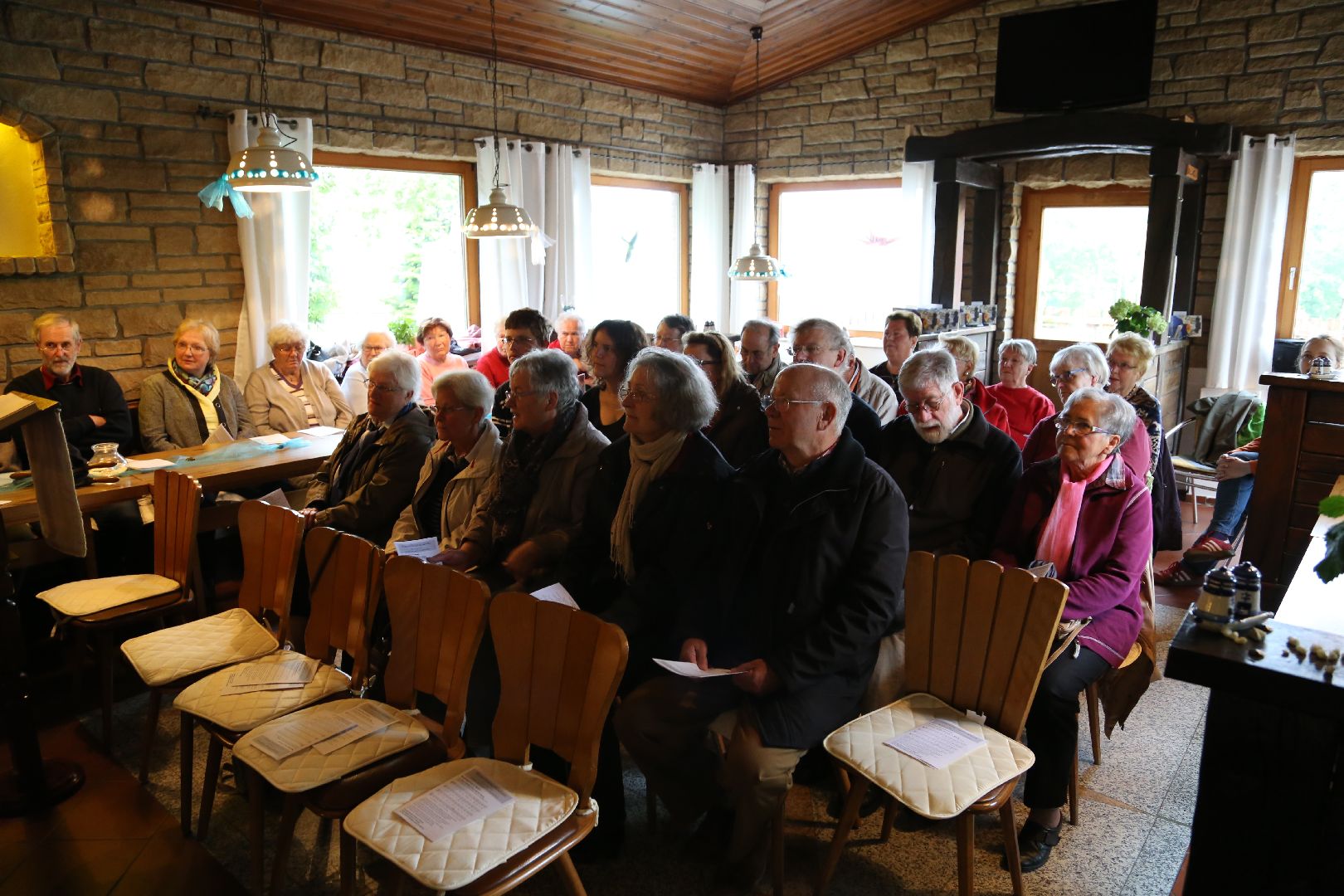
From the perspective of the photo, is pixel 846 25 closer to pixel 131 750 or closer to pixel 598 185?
pixel 598 185

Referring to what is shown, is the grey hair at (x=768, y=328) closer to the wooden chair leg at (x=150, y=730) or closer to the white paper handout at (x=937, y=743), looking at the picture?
the white paper handout at (x=937, y=743)

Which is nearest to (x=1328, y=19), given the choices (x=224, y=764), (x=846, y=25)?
(x=846, y=25)

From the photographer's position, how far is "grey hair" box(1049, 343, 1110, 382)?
3852 mm

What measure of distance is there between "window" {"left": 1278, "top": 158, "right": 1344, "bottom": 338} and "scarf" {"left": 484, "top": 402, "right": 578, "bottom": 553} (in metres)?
5.84

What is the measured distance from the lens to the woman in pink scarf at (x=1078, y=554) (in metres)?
2.35

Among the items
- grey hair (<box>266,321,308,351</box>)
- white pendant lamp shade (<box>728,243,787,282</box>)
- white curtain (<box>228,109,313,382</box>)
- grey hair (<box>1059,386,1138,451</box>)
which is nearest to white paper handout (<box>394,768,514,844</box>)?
grey hair (<box>1059,386,1138,451</box>)

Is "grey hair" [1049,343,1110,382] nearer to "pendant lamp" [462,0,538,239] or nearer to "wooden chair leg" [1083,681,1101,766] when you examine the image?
"wooden chair leg" [1083,681,1101,766]

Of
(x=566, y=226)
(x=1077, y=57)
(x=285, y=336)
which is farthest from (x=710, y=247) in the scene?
(x=285, y=336)

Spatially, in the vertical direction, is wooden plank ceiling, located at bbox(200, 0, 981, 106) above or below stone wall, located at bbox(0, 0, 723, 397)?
above

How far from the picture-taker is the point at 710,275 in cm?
854

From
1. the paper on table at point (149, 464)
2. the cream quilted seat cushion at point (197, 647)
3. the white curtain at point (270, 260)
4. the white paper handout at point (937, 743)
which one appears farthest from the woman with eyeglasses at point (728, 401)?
the white curtain at point (270, 260)

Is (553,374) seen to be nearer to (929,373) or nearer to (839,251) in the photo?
(929,373)

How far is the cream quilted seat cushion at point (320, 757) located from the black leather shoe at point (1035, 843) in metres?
1.56

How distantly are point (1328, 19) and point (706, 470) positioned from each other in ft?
19.9
